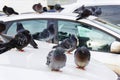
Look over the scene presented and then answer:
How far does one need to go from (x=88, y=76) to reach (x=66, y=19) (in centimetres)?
Answer: 376

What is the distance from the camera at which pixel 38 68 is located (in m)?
2.08

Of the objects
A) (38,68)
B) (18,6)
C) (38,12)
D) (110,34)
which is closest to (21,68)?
(38,68)

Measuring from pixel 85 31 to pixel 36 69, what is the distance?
3885 millimetres

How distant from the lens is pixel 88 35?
5809 mm

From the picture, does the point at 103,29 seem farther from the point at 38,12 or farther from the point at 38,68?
the point at 38,68

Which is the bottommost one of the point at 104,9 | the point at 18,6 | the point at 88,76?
the point at 18,6

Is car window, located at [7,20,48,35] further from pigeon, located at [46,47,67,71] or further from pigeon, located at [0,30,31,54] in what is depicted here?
pigeon, located at [46,47,67,71]

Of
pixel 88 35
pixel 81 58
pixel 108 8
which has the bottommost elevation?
pixel 108 8

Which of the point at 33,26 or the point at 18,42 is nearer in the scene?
the point at 18,42

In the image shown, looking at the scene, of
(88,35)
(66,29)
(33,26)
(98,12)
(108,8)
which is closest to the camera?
(88,35)

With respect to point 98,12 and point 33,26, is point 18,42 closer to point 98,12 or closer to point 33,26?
point 33,26

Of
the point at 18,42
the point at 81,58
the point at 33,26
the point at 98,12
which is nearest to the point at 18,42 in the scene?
the point at 18,42

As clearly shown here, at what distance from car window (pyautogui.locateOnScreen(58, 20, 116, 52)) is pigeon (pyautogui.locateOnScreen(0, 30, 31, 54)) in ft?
10.4

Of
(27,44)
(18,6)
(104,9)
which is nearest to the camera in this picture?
(27,44)
